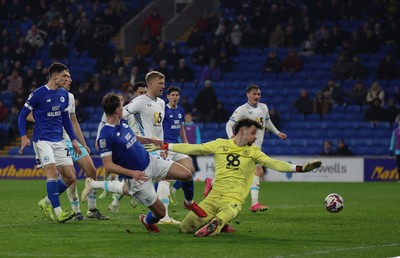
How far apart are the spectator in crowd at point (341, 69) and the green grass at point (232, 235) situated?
12246 mm

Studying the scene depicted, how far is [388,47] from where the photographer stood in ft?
103

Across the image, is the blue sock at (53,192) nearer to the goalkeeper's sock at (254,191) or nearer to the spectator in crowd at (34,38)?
the goalkeeper's sock at (254,191)

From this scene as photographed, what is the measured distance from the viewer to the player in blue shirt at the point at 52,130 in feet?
45.2

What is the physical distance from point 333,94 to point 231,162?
17970 mm

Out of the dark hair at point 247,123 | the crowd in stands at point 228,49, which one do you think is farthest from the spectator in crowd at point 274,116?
the dark hair at point 247,123

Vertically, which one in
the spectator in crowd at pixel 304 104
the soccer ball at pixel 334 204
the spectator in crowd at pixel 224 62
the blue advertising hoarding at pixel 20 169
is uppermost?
the spectator in crowd at pixel 224 62

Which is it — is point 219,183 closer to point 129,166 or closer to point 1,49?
point 129,166

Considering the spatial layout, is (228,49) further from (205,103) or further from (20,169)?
(20,169)

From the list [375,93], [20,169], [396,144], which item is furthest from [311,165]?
[20,169]

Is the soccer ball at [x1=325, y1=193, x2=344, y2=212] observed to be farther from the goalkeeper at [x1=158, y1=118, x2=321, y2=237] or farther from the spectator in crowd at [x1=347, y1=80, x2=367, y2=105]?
the spectator in crowd at [x1=347, y1=80, x2=367, y2=105]

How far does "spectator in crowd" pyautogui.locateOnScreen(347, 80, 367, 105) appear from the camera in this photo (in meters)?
29.9

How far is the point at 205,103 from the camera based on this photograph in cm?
3108

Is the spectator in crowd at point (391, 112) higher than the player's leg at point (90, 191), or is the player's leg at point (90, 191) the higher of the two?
the spectator in crowd at point (391, 112)

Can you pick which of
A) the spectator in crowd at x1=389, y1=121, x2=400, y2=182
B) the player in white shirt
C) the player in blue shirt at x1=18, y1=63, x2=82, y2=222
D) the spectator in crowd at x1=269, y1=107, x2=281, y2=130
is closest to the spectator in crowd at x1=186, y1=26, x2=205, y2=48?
the spectator in crowd at x1=269, y1=107, x2=281, y2=130
